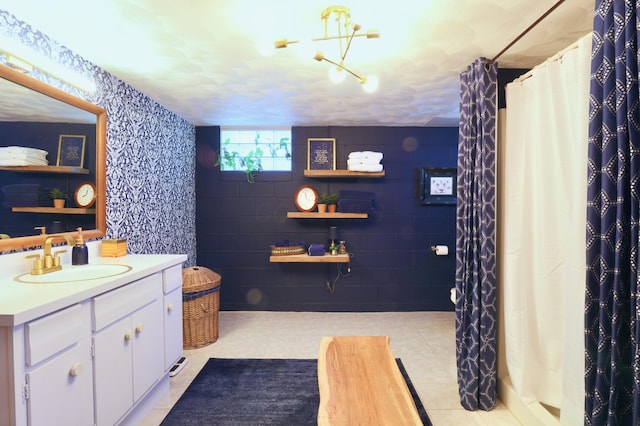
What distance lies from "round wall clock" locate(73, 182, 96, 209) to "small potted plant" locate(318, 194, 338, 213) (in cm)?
212

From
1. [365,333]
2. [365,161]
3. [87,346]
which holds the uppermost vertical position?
[365,161]

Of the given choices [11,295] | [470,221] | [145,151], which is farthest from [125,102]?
[470,221]

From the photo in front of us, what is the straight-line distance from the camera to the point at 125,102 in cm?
243

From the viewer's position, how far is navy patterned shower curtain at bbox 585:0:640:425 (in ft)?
3.56

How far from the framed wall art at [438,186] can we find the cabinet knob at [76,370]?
3.43 metres

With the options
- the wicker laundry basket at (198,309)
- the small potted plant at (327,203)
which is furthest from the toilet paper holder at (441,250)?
the wicker laundry basket at (198,309)

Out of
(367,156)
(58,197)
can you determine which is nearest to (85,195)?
(58,197)

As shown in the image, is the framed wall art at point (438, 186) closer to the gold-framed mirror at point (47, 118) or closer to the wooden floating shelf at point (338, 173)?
the wooden floating shelf at point (338, 173)

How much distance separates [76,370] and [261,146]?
9.58ft

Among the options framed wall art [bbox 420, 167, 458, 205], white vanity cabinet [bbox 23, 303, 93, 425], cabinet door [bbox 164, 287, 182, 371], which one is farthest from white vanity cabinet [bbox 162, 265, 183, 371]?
framed wall art [bbox 420, 167, 458, 205]

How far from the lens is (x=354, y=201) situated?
3.57 metres

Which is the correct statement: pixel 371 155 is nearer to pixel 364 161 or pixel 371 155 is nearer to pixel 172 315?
pixel 364 161

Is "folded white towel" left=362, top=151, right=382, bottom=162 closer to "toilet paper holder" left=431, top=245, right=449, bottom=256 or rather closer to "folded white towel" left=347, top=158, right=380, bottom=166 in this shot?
"folded white towel" left=347, top=158, right=380, bottom=166

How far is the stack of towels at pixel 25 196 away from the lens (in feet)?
5.13
